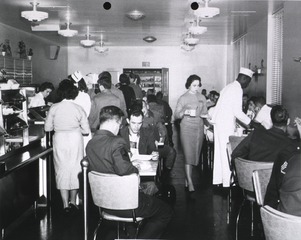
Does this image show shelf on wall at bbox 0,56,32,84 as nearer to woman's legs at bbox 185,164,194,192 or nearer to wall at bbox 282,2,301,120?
woman's legs at bbox 185,164,194,192

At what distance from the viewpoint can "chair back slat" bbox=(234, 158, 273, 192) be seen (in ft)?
11.8

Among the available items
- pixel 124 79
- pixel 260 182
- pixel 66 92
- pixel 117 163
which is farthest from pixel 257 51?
pixel 117 163

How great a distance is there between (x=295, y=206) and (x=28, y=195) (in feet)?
10.2

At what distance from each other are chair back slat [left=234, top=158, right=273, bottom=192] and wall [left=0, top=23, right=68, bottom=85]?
26.6ft

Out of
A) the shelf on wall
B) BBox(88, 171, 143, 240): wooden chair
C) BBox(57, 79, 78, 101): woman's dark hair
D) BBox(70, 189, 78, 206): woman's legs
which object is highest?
the shelf on wall

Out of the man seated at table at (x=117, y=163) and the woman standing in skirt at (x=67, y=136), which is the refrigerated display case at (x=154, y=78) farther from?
the man seated at table at (x=117, y=163)

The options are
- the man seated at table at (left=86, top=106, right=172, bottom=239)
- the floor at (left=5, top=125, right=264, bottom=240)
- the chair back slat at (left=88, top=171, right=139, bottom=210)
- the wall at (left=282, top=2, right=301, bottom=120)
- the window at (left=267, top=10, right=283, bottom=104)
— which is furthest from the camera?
the window at (left=267, top=10, right=283, bottom=104)

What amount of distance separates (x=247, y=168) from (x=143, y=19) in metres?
6.59

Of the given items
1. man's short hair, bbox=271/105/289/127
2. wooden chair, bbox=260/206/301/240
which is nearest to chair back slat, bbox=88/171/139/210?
wooden chair, bbox=260/206/301/240

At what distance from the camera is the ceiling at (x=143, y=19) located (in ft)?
26.0

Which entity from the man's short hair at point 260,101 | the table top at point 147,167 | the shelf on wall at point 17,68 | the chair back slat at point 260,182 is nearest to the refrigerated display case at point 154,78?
the shelf on wall at point 17,68

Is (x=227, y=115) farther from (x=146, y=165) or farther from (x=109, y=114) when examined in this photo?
(x=109, y=114)

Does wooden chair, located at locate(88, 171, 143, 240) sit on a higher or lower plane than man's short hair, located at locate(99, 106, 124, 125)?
lower

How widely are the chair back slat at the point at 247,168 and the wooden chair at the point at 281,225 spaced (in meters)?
1.53
